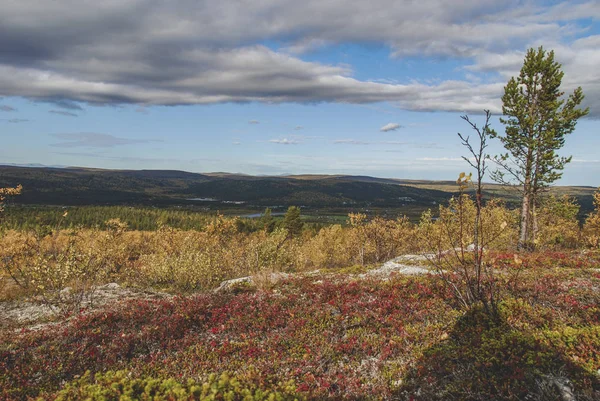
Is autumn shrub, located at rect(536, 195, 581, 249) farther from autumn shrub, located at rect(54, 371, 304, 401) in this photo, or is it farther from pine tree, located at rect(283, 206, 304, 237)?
pine tree, located at rect(283, 206, 304, 237)

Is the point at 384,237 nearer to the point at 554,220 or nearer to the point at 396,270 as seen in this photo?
the point at 554,220

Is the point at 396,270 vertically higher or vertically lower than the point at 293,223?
higher

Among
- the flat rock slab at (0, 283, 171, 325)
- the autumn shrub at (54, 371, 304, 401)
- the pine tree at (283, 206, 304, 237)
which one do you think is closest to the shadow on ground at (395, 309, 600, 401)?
the autumn shrub at (54, 371, 304, 401)

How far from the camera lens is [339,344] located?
10672mm

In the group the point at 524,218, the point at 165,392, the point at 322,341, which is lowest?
the point at 322,341

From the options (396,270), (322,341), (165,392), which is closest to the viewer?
(165,392)

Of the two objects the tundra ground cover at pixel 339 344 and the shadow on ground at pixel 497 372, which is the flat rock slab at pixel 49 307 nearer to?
the tundra ground cover at pixel 339 344

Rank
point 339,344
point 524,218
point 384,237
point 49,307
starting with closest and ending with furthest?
point 339,344 → point 49,307 → point 524,218 → point 384,237

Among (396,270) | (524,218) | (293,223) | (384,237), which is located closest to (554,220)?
(524,218)

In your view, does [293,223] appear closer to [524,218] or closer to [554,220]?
[554,220]

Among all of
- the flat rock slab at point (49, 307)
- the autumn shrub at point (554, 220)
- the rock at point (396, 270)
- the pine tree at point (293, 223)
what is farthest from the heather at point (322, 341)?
the pine tree at point (293, 223)

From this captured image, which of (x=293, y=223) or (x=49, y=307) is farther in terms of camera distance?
(x=293, y=223)

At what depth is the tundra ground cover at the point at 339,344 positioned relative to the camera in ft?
26.0

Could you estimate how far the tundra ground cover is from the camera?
312 inches
